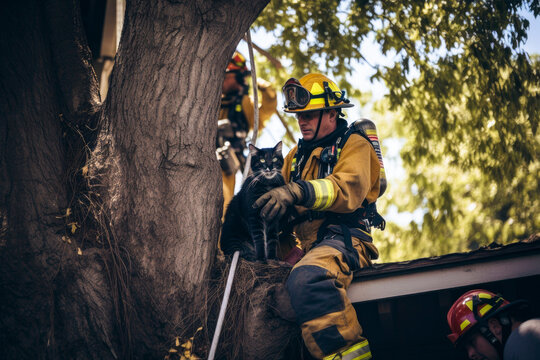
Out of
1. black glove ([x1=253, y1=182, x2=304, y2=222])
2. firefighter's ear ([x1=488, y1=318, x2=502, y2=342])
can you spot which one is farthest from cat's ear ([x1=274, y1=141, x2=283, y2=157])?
firefighter's ear ([x1=488, y1=318, x2=502, y2=342])

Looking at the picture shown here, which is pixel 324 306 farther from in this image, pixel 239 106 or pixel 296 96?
pixel 239 106

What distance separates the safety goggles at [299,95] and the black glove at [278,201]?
0.94 meters

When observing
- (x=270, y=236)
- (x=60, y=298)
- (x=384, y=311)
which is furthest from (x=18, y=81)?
(x=384, y=311)

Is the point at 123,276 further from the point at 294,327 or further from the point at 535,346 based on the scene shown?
the point at 535,346

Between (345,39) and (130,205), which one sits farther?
(345,39)

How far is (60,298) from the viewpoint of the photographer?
276 cm

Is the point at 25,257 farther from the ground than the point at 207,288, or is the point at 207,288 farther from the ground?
the point at 25,257

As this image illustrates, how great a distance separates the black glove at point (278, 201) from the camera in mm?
3158

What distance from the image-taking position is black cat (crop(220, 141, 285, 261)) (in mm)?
3662

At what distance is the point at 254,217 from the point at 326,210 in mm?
578

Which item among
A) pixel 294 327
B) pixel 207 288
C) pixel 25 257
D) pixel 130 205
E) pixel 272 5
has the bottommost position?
pixel 294 327

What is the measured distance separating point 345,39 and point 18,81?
4.90 metres

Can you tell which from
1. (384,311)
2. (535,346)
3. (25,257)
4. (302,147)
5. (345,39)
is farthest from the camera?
(345,39)

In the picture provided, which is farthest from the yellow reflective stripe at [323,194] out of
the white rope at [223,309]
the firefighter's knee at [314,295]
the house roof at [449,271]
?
the white rope at [223,309]
